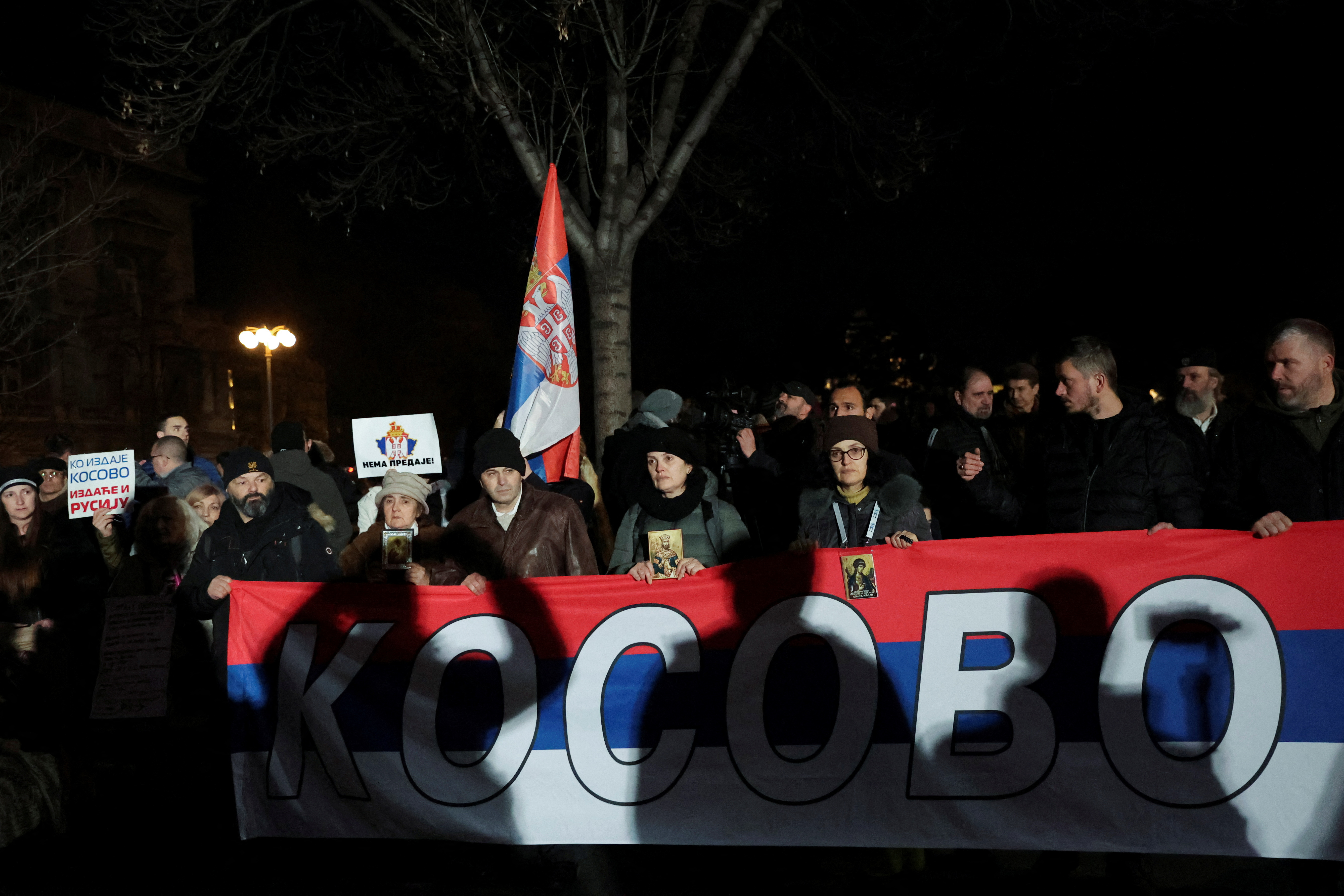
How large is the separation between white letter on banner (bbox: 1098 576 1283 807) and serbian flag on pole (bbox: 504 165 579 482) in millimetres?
4669

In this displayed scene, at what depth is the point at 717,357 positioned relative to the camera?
72.0 meters

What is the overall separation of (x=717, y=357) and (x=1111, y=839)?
6850 cm

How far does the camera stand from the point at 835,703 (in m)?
4.25

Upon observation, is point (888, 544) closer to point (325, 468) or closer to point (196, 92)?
point (325, 468)

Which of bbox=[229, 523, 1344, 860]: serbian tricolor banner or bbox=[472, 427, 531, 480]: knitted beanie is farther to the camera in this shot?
bbox=[472, 427, 531, 480]: knitted beanie

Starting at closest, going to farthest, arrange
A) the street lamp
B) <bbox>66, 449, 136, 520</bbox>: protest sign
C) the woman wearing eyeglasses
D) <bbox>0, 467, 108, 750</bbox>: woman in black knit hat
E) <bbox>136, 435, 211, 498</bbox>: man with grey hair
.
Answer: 1. the woman wearing eyeglasses
2. <bbox>0, 467, 108, 750</bbox>: woman in black knit hat
3. <bbox>66, 449, 136, 520</bbox>: protest sign
4. <bbox>136, 435, 211, 498</bbox>: man with grey hair
5. the street lamp

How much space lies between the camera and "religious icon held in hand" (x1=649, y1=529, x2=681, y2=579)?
4.52m

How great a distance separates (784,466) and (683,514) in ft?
10.0

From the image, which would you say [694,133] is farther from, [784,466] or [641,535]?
[641,535]

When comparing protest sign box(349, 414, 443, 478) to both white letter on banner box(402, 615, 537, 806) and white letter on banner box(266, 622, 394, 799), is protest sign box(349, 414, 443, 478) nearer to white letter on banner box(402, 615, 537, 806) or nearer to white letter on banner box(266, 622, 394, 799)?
white letter on banner box(266, 622, 394, 799)

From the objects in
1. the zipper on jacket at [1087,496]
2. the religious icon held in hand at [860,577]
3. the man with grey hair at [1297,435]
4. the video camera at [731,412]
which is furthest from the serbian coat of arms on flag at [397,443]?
the man with grey hair at [1297,435]

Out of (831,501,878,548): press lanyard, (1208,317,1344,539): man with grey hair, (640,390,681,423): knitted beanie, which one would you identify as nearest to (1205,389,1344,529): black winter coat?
(1208,317,1344,539): man with grey hair

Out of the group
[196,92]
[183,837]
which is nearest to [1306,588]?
[183,837]

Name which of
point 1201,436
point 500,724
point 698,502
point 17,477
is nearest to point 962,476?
point 1201,436
